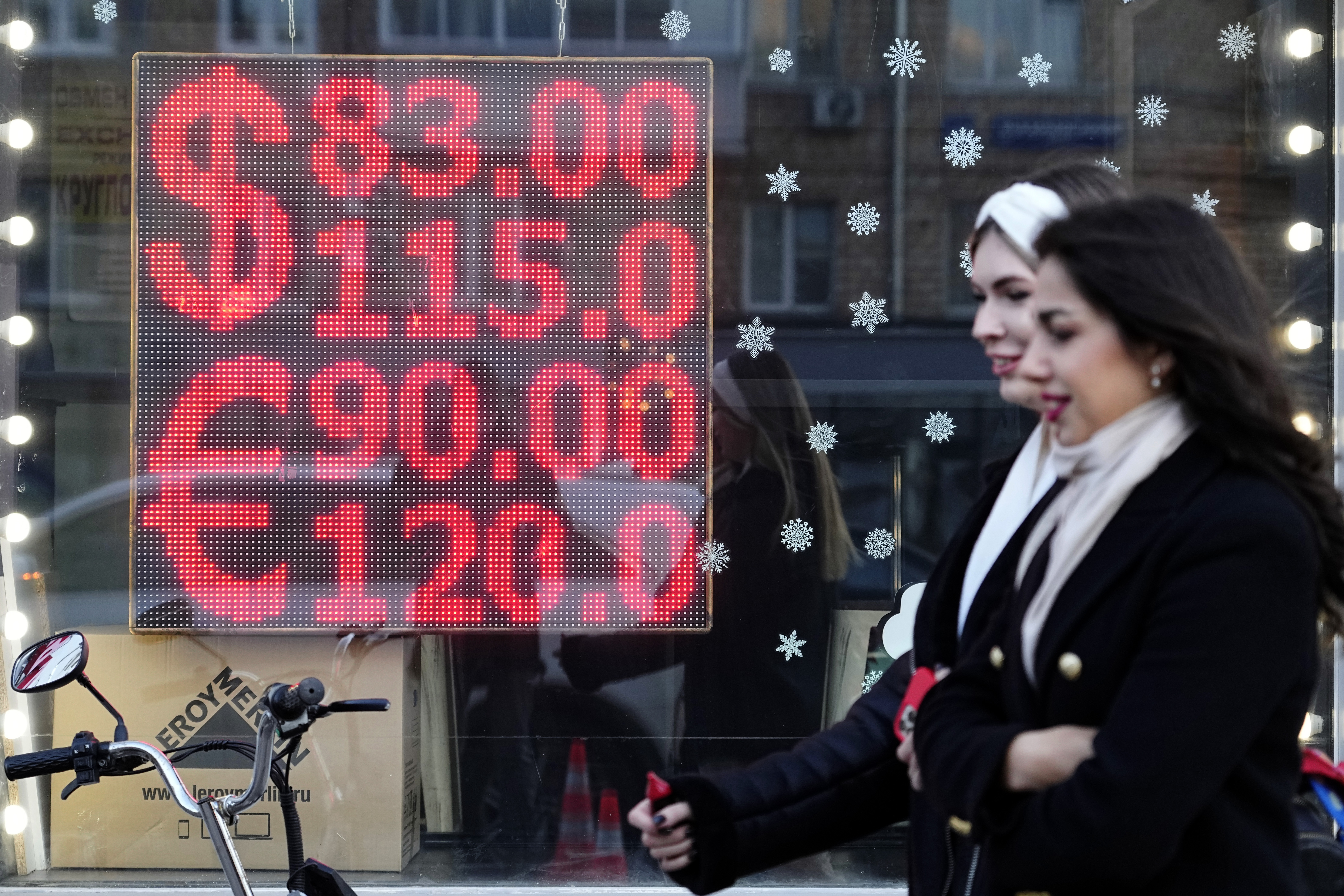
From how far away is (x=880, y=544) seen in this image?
14.1ft

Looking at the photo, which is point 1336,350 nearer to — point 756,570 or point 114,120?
point 756,570

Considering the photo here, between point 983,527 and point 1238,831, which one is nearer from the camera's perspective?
point 1238,831

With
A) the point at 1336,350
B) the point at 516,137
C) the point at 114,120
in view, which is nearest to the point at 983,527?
the point at 516,137

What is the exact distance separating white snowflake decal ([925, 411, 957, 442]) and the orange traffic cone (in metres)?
1.73

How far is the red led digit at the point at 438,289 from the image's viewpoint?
13.2 feet

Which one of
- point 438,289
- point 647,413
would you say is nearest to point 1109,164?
point 647,413

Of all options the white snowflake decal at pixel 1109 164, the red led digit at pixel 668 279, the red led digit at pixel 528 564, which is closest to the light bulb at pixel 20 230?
the red led digit at pixel 528 564

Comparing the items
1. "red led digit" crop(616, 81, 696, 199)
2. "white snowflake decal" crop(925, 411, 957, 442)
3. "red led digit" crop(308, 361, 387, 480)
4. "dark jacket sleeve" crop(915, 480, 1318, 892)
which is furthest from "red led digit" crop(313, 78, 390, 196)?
"dark jacket sleeve" crop(915, 480, 1318, 892)

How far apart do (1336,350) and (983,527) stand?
3235mm

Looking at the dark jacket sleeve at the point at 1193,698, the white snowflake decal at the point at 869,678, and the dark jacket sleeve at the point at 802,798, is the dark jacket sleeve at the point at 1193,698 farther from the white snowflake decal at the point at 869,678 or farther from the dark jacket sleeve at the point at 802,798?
the white snowflake decal at the point at 869,678

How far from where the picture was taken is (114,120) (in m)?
4.22

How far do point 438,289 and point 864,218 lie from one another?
1550mm

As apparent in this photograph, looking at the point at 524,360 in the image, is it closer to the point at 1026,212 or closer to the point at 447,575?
the point at 447,575

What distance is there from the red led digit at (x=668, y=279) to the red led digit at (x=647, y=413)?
140 mm
